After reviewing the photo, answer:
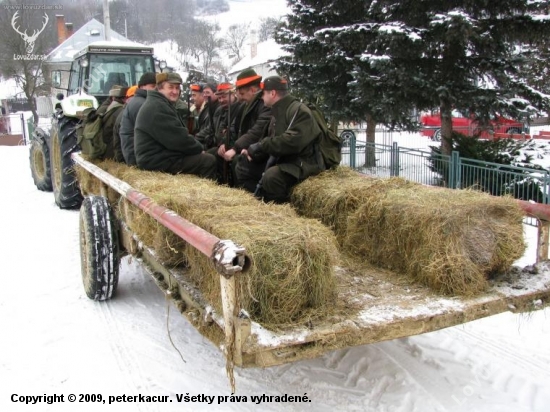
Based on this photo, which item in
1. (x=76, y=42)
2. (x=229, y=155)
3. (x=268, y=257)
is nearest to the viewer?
(x=268, y=257)

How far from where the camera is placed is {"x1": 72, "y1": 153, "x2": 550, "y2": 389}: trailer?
2.61m

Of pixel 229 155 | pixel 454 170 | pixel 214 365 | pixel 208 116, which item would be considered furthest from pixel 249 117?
pixel 454 170

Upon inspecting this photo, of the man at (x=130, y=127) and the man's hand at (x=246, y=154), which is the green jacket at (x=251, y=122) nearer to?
the man's hand at (x=246, y=154)

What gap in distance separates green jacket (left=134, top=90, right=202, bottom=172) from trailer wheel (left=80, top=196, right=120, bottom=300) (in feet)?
2.28

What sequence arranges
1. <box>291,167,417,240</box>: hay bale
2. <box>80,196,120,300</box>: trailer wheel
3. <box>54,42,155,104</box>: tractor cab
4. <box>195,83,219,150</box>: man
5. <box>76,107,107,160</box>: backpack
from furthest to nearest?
<box>54,42,155,104</box>: tractor cab → <box>195,83,219,150</box>: man → <box>76,107,107,160</box>: backpack → <box>80,196,120,300</box>: trailer wheel → <box>291,167,417,240</box>: hay bale

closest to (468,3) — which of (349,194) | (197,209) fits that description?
(349,194)

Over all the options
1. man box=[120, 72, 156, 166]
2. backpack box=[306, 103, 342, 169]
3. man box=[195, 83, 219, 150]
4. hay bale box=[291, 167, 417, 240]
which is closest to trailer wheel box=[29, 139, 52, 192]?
man box=[195, 83, 219, 150]

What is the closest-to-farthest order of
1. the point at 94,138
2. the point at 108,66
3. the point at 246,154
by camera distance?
the point at 246,154 < the point at 94,138 < the point at 108,66

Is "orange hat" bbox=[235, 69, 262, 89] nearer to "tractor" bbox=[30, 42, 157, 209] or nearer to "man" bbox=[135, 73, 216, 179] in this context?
"man" bbox=[135, 73, 216, 179]

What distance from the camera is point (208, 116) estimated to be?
786cm

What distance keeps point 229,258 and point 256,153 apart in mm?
3034

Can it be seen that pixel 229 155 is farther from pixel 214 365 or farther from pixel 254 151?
pixel 214 365

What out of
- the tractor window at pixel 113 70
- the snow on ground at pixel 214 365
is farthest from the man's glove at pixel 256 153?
the tractor window at pixel 113 70

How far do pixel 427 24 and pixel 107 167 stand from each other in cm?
705
